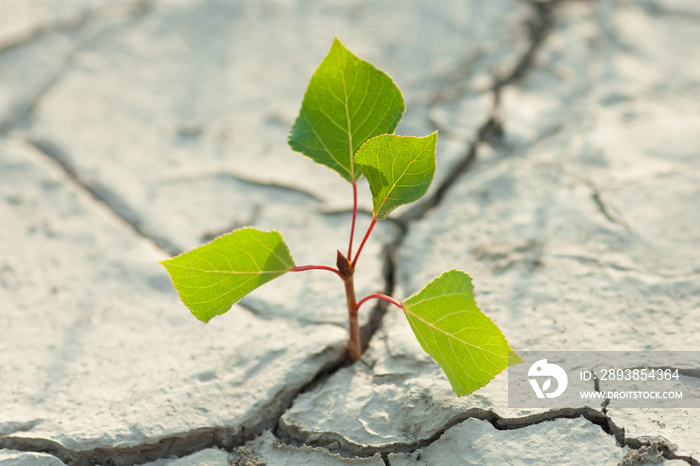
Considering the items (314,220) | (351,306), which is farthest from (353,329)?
(314,220)

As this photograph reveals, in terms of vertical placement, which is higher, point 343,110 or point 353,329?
point 343,110

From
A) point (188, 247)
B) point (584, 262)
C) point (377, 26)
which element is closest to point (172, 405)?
point (188, 247)

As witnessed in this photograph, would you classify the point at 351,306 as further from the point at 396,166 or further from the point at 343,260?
the point at 396,166

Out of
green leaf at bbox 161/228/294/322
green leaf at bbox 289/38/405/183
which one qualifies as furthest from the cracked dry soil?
green leaf at bbox 289/38/405/183

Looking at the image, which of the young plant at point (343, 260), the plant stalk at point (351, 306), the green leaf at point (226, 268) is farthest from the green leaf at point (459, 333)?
the green leaf at point (226, 268)

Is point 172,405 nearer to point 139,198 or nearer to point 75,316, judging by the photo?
point 75,316

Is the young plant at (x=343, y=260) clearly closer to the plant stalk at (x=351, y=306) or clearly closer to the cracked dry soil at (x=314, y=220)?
the plant stalk at (x=351, y=306)
